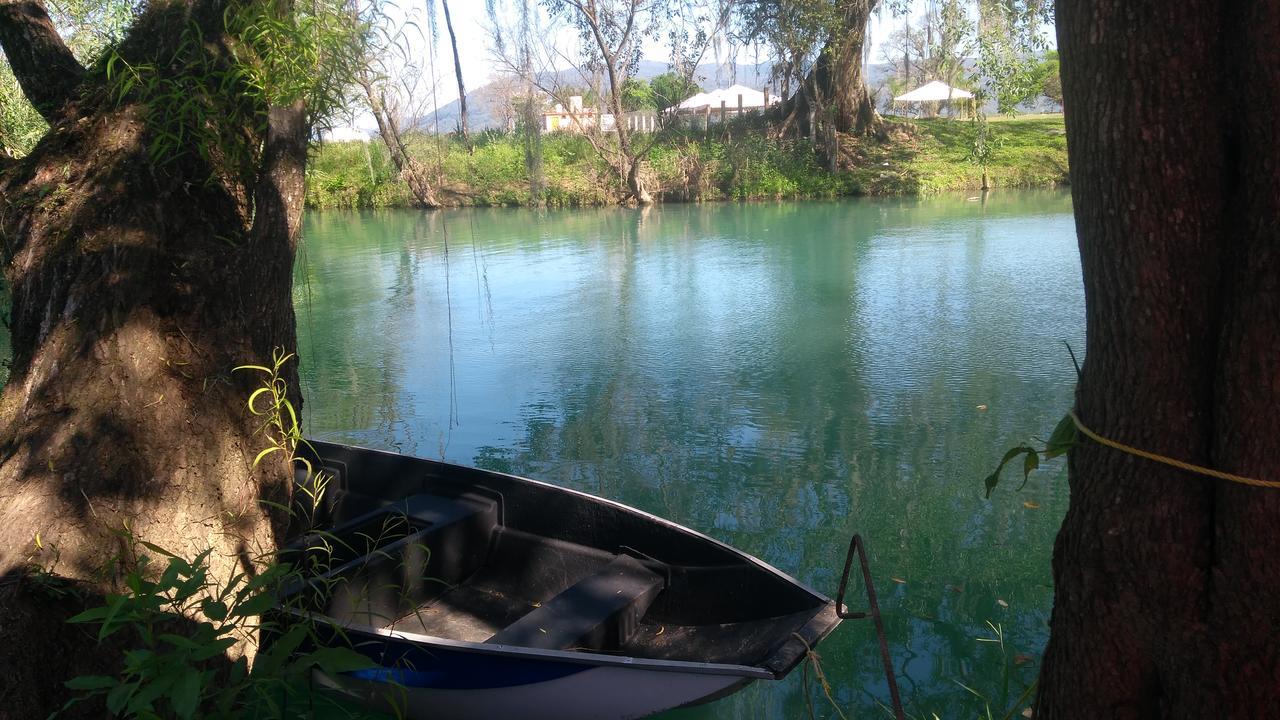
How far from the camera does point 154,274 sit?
9.57 feet

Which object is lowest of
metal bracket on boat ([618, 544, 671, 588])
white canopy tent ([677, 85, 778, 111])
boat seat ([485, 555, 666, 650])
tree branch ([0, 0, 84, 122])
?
boat seat ([485, 555, 666, 650])

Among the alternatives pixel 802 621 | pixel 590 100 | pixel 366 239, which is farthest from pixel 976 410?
pixel 590 100

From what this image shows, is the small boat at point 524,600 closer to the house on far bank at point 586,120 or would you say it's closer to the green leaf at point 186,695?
the green leaf at point 186,695

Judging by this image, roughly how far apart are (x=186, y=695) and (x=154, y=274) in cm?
156

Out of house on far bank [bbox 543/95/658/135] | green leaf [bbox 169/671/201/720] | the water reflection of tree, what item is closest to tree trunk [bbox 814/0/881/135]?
house on far bank [bbox 543/95/658/135]

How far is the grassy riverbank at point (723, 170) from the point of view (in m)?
22.2

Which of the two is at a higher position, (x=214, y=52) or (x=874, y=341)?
(x=214, y=52)

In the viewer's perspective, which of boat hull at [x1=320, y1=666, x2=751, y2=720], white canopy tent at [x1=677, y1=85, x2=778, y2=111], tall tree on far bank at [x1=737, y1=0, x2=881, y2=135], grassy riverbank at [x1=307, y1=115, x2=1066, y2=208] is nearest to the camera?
boat hull at [x1=320, y1=666, x2=751, y2=720]

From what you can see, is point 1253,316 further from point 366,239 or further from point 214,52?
point 366,239

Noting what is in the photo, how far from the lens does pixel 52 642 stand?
7.79ft

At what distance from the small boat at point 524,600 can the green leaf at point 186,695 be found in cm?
58

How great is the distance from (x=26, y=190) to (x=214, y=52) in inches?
27.9

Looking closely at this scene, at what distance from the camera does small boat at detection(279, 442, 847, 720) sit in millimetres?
2766

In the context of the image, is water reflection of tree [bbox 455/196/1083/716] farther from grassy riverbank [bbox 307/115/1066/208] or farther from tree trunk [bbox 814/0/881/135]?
tree trunk [bbox 814/0/881/135]
